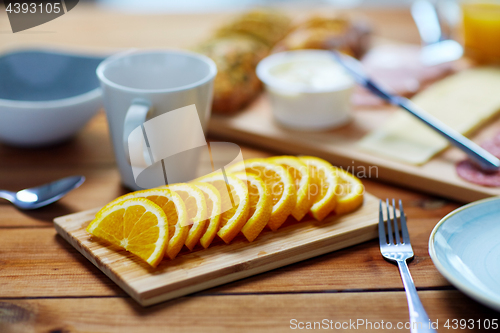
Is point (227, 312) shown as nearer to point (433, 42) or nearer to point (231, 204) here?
point (231, 204)

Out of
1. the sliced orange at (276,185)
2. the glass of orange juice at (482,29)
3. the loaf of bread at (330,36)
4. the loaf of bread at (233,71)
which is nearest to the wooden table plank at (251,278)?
the sliced orange at (276,185)

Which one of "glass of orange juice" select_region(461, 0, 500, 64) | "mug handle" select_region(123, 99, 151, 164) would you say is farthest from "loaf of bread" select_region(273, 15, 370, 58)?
"mug handle" select_region(123, 99, 151, 164)

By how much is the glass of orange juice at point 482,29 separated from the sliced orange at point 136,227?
5.09ft

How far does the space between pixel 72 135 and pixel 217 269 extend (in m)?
0.76

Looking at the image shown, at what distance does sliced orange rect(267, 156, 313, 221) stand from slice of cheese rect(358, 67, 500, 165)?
1.06ft

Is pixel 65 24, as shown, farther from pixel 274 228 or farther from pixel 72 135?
pixel 274 228

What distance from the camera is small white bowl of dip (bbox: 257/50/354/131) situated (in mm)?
1387

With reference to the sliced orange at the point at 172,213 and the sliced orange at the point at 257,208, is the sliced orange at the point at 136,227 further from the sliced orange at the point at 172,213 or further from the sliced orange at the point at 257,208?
the sliced orange at the point at 257,208

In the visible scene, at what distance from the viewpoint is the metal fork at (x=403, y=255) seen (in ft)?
2.39

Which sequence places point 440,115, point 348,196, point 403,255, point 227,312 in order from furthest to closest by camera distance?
1. point 440,115
2. point 348,196
3. point 403,255
4. point 227,312

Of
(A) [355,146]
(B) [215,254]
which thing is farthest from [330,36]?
(B) [215,254]

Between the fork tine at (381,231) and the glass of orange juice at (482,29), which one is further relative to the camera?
the glass of orange juice at (482,29)

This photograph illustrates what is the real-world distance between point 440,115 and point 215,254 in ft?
3.09

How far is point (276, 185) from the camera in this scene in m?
1.00
